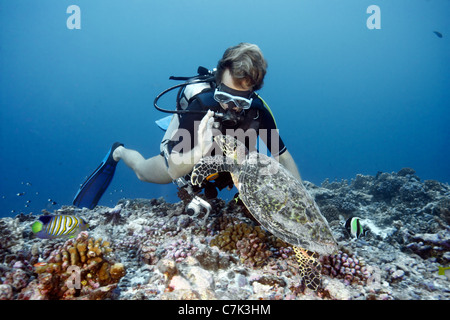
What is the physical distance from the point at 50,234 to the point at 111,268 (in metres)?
1.38

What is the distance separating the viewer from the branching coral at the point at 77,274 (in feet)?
7.22

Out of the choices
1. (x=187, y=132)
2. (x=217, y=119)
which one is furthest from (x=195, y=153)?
(x=217, y=119)

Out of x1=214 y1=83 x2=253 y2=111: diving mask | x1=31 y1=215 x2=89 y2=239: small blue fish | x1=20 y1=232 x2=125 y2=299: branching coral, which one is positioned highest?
x1=214 y1=83 x2=253 y2=111: diving mask

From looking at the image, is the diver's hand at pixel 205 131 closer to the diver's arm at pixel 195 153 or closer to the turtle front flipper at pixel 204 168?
the diver's arm at pixel 195 153

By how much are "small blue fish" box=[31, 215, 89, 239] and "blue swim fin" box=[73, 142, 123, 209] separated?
2.74m

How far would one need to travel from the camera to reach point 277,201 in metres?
2.94

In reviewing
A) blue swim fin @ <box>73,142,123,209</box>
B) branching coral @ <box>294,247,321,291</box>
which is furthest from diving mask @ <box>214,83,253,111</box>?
blue swim fin @ <box>73,142,123,209</box>

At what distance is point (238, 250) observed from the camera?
319 cm

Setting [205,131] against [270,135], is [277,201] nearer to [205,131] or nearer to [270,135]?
[205,131]

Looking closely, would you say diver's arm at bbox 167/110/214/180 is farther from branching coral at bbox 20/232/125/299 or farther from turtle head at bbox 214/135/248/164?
branching coral at bbox 20/232/125/299

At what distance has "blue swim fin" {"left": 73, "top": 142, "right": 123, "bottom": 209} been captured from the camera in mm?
5676

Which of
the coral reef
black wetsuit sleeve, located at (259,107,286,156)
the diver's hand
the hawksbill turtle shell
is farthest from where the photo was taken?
black wetsuit sleeve, located at (259,107,286,156)
